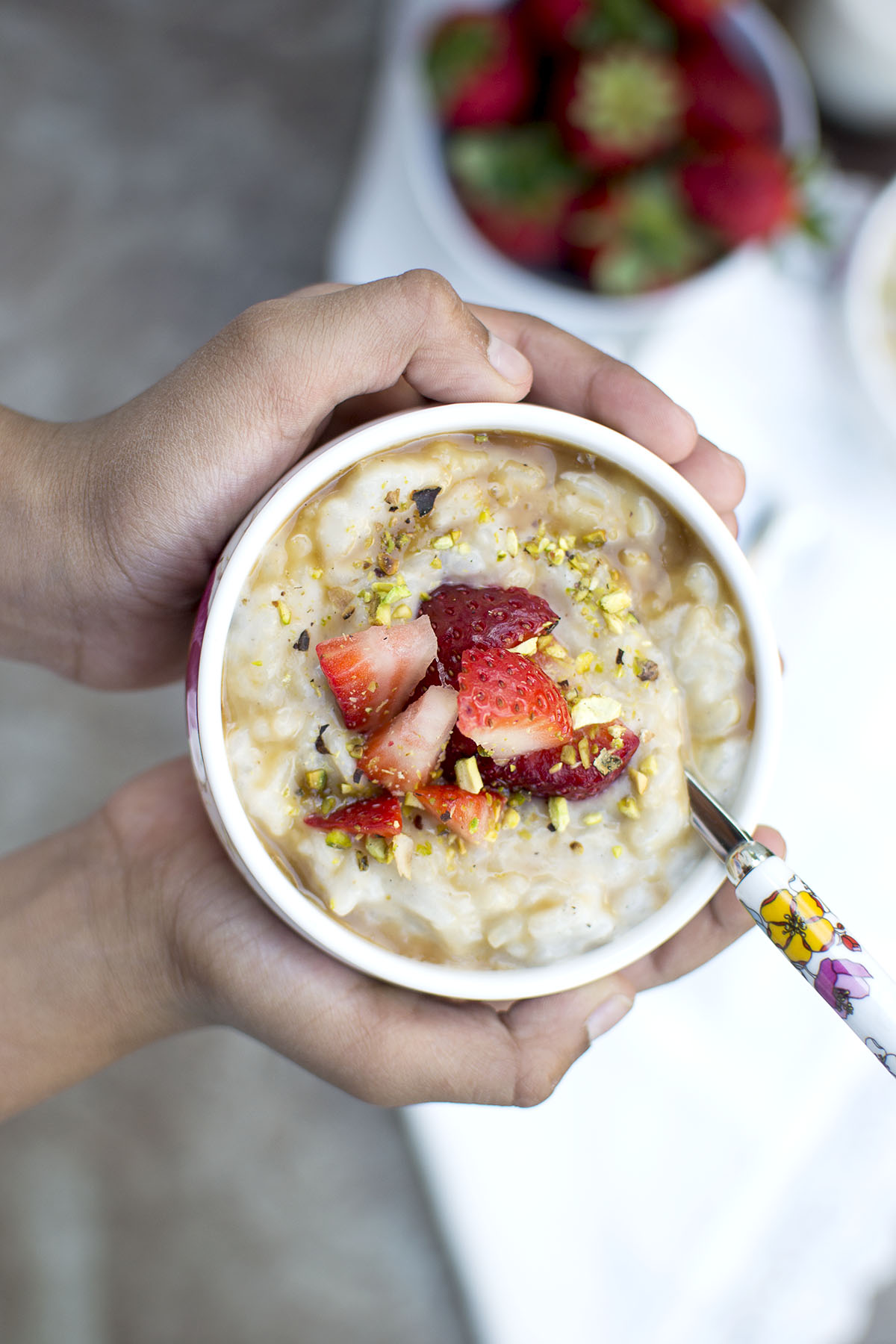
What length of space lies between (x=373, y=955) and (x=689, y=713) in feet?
1.08

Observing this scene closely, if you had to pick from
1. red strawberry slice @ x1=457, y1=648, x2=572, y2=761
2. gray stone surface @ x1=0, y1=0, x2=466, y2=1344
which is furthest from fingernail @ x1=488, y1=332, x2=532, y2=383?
gray stone surface @ x1=0, y1=0, x2=466, y2=1344

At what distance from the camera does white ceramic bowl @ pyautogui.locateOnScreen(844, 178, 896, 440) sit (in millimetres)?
1357

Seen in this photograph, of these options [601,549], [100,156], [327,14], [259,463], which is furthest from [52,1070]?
[327,14]

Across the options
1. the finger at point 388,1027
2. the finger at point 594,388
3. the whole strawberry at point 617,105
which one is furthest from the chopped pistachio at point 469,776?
the whole strawberry at point 617,105

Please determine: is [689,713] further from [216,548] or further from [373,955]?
[216,548]

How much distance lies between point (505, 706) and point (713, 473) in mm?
362

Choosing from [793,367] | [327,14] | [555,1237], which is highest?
[327,14]

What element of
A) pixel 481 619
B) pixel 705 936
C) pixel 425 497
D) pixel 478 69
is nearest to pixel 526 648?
pixel 481 619

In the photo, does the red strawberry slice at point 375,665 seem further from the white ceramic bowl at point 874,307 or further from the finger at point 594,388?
the white ceramic bowl at point 874,307

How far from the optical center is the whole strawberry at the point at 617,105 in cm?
139

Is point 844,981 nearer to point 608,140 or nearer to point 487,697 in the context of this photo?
point 487,697

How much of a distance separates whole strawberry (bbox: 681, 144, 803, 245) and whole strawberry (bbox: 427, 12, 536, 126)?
0.26 m

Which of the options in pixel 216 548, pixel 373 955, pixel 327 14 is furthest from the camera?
pixel 327 14

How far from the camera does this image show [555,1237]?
1.45m
